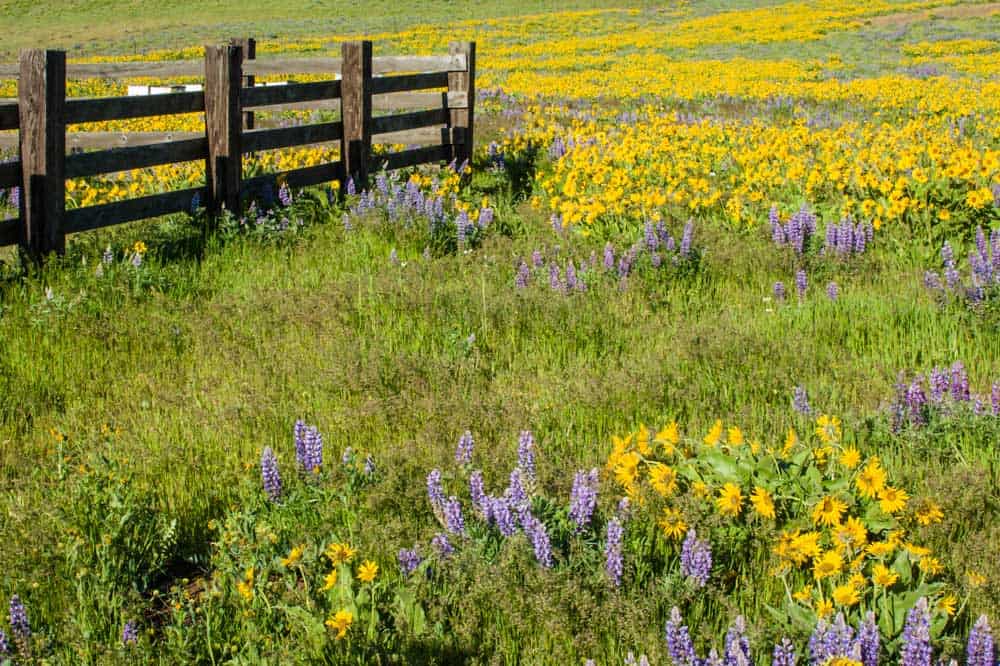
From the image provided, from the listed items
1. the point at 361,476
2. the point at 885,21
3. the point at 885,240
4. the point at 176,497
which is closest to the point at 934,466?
the point at 361,476

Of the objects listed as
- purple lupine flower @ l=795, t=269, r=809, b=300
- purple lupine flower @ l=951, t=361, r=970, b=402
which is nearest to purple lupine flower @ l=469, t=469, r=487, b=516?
purple lupine flower @ l=951, t=361, r=970, b=402

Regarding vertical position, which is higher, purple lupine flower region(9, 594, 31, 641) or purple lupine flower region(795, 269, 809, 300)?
purple lupine flower region(795, 269, 809, 300)

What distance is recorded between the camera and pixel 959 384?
183 inches

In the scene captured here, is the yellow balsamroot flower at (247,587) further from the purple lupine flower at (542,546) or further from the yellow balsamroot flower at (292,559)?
the purple lupine flower at (542,546)

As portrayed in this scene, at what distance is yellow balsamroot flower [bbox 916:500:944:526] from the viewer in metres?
3.50

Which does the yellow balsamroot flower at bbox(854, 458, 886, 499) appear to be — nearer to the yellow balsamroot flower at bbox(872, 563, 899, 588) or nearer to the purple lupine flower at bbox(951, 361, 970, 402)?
the yellow balsamroot flower at bbox(872, 563, 899, 588)

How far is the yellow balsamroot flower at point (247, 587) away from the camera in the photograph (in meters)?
3.10

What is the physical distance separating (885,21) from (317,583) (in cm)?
5196

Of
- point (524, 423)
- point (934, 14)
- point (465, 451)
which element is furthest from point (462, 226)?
point (934, 14)

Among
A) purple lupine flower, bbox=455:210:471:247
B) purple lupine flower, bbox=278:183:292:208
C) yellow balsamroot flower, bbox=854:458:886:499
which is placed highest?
purple lupine flower, bbox=278:183:292:208

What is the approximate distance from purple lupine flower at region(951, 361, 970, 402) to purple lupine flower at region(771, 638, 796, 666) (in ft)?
7.25

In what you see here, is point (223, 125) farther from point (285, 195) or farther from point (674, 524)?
point (674, 524)

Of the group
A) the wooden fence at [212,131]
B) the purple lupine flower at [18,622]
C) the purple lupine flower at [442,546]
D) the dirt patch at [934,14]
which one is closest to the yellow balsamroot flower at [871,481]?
the purple lupine flower at [442,546]

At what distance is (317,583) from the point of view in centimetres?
323
